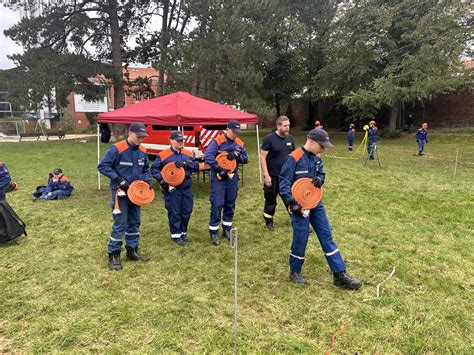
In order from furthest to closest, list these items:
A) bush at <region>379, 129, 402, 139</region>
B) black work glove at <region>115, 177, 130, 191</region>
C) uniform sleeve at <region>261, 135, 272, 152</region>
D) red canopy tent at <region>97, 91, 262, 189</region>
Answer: bush at <region>379, 129, 402, 139</region>, red canopy tent at <region>97, 91, 262, 189</region>, uniform sleeve at <region>261, 135, 272, 152</region>, black work glove at <region>115, 177, 130, 191</region>

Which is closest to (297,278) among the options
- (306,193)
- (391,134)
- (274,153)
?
(306,193)

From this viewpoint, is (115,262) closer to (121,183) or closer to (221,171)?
(121,183)

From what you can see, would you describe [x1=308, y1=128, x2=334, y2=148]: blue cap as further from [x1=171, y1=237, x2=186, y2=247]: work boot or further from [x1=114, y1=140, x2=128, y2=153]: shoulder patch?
[x1=171, y1=237, x2=186, y2=247]: work boot

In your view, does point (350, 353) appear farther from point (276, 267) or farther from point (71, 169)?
point (71, 169)

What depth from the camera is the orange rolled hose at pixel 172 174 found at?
5.01m

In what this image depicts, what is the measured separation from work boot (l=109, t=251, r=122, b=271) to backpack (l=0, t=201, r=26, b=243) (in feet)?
6.35

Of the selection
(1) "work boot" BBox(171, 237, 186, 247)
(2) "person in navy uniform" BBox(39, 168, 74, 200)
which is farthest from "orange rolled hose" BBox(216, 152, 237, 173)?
(2) "person in navy uniform" BBox(39, 168, 74, 200)

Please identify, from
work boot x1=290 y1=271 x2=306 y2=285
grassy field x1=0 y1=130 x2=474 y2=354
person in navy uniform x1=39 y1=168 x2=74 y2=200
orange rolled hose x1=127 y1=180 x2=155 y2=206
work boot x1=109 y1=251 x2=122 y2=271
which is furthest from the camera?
person in navy uniform x1=39 y1=168 x2=74 y2=200

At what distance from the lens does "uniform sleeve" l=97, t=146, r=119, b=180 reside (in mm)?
4191

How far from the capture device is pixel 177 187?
5.16 m

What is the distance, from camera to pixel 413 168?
497 inches

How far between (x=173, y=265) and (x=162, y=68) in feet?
42.2

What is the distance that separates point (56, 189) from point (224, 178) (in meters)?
5.65

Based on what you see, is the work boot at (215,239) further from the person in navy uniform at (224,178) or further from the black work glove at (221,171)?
Result: the black work glove at (221,171)
